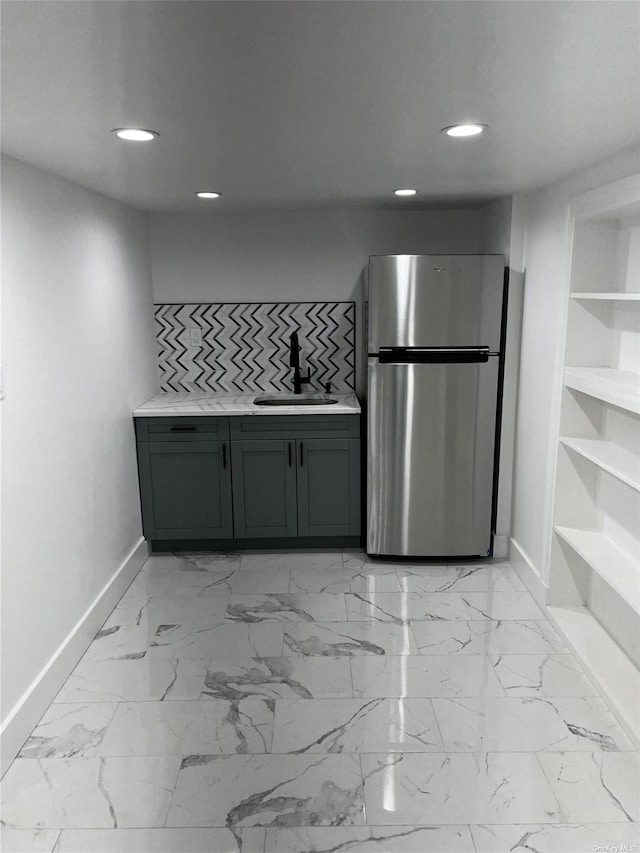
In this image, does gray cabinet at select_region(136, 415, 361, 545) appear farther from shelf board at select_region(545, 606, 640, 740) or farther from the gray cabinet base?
shelf board at select_region(545, 606, 640, 740)

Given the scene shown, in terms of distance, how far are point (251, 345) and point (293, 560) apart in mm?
1489

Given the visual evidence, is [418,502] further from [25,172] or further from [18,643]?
[25,172]

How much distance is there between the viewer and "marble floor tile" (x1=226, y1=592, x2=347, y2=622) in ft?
10.9

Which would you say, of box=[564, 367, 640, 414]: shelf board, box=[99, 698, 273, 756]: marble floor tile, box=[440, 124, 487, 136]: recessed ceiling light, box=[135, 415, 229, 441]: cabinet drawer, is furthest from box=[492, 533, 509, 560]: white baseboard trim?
box=[440, 124, 487, 136]: recessed ceiling light

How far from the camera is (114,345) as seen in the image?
11.8ft

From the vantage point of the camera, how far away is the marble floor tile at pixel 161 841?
1949 millimetres

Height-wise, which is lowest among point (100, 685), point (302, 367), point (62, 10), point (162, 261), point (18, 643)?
point (100, 685)

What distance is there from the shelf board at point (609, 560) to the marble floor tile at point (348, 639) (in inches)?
34.0

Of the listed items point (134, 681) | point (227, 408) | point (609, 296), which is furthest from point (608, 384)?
point (134, 681)

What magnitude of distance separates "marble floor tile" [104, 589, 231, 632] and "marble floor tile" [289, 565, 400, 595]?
0.44 meters

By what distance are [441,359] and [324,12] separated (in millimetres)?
2594

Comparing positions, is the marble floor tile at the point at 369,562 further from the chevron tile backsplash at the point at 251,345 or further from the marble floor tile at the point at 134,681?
the marble floor tile at the point at 134,681

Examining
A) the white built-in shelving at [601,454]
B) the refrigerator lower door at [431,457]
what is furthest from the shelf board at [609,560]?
the refrigerator lower door at [431,457]

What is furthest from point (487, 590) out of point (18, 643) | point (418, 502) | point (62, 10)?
point (62, 10)
